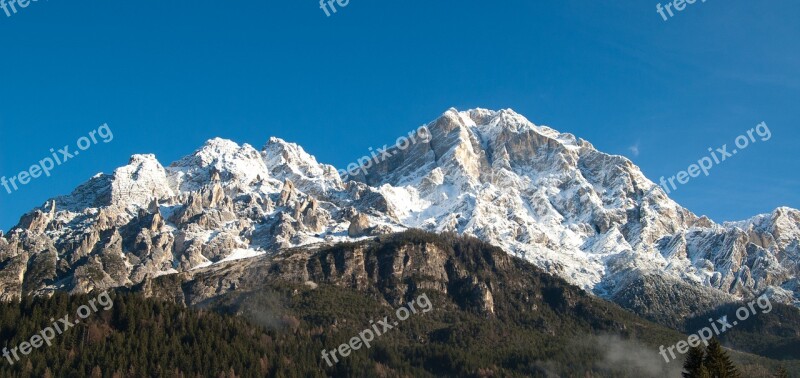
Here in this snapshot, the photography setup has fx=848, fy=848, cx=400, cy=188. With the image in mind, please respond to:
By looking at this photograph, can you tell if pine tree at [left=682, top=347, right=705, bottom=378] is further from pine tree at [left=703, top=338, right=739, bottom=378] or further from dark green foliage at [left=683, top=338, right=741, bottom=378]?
pine tree at [left=703, top=338, right=739, bottom=378]

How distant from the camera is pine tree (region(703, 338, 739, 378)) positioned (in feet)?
418

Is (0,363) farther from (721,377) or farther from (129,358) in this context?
(721,377)

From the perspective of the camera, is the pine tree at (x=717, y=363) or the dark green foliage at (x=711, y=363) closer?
the dark green foliage at (x=711, y=363)

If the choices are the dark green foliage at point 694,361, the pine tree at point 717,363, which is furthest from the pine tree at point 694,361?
the pine tree at point 717,363

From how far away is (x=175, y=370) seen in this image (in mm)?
199625

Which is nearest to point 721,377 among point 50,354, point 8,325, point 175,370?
point 175,370

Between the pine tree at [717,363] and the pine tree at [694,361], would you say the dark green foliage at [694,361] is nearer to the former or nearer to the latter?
the pine tree at [694,361]

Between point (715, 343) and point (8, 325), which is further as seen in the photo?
point (8, 325)

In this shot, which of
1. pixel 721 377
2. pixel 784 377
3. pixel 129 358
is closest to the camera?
pixel 721 377

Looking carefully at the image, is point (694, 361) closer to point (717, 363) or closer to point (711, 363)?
point (711, 363)

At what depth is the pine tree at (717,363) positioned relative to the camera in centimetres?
12744

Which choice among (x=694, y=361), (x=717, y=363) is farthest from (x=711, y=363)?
(x=694, y=361)

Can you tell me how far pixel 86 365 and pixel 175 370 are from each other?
20.0 metres

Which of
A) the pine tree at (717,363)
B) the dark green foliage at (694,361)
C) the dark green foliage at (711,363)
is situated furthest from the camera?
the pine tree at (717,363)
